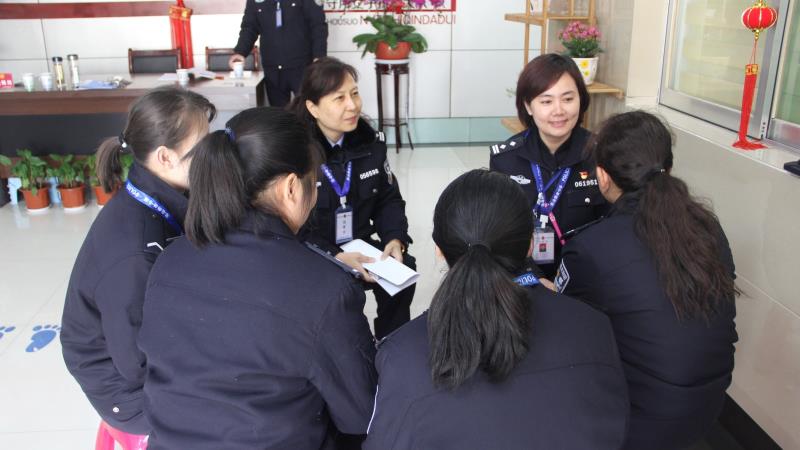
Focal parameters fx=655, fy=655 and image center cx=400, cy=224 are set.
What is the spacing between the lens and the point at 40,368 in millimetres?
2814

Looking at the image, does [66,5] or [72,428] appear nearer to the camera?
[72,428]

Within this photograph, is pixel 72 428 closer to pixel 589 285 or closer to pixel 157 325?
pixel 157 325

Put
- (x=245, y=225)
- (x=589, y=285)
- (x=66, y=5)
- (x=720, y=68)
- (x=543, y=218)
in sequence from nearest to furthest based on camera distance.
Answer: (x=245, y=225) < (x=589, y=285) < (x=543, y=218) < (x=720, y=68) < (x=66, y=5)

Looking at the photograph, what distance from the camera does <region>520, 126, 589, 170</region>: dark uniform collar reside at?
7.43 feet

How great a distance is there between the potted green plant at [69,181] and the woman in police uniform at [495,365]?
4.33 metres

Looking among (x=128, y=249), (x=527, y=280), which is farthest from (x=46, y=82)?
(x=527, y=280)

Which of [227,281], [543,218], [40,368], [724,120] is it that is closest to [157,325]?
[227,281]

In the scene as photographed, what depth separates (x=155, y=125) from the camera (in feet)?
5.51

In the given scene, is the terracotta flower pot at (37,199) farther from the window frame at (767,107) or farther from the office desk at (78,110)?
the window frame at (767,107)

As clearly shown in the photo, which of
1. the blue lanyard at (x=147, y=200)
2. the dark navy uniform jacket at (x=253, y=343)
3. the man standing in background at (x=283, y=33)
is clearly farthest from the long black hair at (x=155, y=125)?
the man standing in background at (x=283, y=33)

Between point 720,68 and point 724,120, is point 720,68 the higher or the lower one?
the higher one

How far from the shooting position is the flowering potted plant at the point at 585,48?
3.20 m

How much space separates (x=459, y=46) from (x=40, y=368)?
4.74m

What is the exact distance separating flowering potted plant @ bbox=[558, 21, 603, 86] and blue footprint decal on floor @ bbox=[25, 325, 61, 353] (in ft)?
9.26
